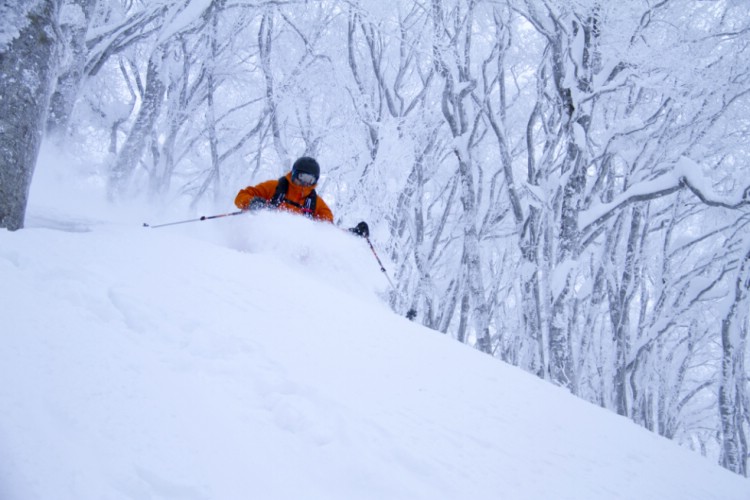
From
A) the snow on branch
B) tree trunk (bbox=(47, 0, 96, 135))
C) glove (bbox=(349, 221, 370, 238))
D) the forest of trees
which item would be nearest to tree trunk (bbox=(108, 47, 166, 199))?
the forest of trees

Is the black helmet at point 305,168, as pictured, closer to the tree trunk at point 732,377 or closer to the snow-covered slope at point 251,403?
the snow-covered slope at point 251,403

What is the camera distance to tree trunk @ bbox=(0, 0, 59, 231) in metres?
2.75

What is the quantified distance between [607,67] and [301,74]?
251 inches

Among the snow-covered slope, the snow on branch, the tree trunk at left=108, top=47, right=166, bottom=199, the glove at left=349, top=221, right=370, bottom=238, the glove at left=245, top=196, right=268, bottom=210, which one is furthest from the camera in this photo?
the tree trunk at left=108, top=47, right=166, bottom=199

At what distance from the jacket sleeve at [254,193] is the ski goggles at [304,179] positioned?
34 cm

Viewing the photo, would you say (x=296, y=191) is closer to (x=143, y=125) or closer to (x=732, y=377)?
(x=143, y=125)

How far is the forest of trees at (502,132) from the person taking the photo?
17.5 feet

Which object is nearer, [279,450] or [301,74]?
[279,450]

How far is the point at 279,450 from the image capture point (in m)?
1.58

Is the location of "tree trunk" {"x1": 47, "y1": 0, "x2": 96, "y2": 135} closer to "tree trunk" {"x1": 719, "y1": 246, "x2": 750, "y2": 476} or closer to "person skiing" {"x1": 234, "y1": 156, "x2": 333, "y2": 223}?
"person skiing" {"x1": 234, "y1": 156, "x2": 333, "y2": 223}

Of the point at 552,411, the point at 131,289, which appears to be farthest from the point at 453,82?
the point at 131,289

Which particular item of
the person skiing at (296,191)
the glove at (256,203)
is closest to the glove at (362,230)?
the person skiing at (296,191)

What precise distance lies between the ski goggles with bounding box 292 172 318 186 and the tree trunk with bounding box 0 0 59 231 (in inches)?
122

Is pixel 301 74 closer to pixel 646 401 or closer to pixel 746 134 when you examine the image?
pixel 746 134
